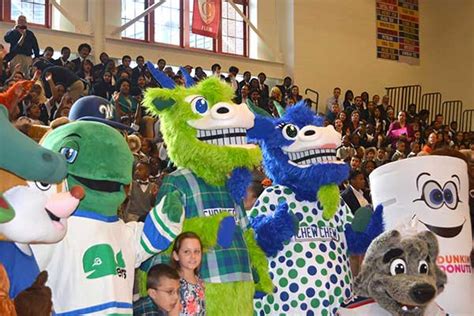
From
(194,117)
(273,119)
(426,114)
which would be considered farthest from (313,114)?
(426,114)

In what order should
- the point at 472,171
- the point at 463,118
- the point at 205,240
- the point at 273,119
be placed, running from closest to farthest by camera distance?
the point at 205,240
the point at 273,119
the point at 472,171
the point at 463,118

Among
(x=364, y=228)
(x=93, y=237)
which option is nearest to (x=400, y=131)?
(x=364, y=228)

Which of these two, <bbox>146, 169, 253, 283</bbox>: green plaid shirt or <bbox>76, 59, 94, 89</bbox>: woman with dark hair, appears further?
<bbox>76, 59, 94, 89</bbox>: woman with dark hair

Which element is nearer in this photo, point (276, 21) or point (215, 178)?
point (215, 178)

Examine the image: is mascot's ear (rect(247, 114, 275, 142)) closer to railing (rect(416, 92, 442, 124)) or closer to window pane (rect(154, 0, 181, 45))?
window pane (rect(154, 0, 181, 45))

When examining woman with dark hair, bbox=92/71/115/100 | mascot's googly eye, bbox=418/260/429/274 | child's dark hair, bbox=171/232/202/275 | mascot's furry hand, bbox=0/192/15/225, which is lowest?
mascot's googly eye, bbox=418/260/429/274

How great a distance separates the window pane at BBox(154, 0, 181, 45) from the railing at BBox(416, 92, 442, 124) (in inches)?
219

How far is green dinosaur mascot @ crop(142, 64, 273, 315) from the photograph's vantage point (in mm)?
3500

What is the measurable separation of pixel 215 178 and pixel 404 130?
9.74 m

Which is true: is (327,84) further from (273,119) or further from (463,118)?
(273,119)

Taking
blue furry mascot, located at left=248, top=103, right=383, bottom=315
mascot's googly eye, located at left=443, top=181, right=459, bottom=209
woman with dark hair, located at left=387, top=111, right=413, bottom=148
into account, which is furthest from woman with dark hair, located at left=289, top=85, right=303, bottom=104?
blue furry mascot, located at left=248, top=103, right=383, bottom=315

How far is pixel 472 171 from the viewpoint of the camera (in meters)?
4.77

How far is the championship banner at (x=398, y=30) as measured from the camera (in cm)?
1577

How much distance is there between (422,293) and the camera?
3467 mm
